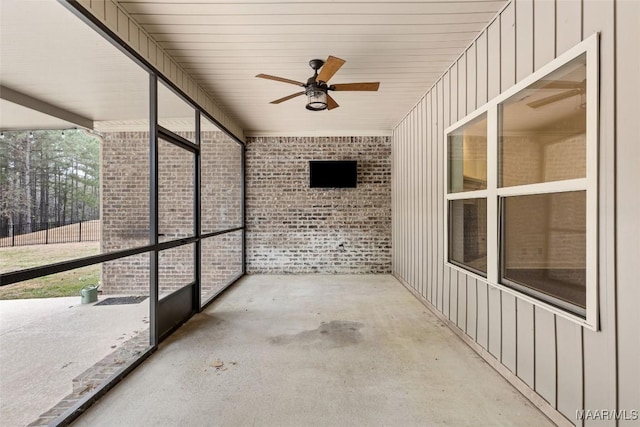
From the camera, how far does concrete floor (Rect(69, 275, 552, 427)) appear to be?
1783 mm

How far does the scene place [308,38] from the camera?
260cm

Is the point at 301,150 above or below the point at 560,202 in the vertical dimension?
above

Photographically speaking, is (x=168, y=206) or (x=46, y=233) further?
(x=168, y=206)

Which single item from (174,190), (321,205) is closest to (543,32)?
(321,205)

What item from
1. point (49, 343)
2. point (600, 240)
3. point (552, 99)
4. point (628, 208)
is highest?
point (552, 99)

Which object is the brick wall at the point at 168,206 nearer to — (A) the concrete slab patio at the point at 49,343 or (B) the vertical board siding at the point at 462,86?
(A) the concrete slab patio at the point at 49,343

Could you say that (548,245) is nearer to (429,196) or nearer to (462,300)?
(462,300)

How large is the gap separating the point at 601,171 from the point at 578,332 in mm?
864

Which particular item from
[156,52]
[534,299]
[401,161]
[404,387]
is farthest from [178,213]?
[534,299]

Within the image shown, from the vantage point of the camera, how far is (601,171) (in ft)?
4.69

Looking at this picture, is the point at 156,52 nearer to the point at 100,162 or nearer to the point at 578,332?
the point at 100,162

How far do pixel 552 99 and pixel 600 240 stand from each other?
0.89m

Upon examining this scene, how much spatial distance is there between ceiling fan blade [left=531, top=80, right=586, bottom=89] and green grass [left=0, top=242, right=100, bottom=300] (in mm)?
4499

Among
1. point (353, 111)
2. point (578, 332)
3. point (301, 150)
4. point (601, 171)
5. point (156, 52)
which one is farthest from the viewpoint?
point (301, 150)
